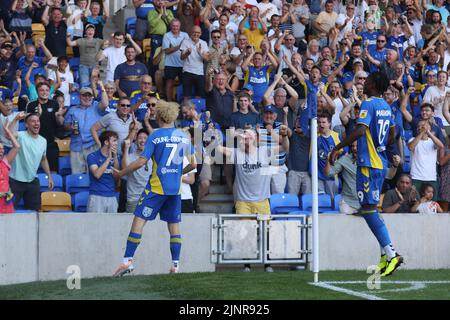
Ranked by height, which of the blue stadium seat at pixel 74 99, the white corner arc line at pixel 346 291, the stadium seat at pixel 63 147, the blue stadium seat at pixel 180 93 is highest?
the blue stadium seat at pixel 180 93

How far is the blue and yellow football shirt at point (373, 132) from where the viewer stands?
36.6 ft

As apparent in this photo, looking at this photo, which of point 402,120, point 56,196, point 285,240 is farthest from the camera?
point 402,120

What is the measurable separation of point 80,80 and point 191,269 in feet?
21.6

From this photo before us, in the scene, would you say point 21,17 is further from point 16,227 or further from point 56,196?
point 16,227

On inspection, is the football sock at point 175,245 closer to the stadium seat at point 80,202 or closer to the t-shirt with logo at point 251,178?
the t-shirt with logo at point 251,178

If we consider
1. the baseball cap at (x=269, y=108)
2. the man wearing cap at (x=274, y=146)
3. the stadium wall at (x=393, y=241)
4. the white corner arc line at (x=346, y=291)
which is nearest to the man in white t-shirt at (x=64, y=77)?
the baseball cap at (x=269, y=108)

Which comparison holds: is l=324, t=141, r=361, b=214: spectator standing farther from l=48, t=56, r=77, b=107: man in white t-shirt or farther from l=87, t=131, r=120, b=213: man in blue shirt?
l=48, t=56, r=77, b=107: man in white t-shirt

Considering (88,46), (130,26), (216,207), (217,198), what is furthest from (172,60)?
(216,207)

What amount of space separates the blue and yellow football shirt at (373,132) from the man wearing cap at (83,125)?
5950mm

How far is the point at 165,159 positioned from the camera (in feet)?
37.4

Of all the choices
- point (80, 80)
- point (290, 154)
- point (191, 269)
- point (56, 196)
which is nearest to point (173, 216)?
point (191, 269)

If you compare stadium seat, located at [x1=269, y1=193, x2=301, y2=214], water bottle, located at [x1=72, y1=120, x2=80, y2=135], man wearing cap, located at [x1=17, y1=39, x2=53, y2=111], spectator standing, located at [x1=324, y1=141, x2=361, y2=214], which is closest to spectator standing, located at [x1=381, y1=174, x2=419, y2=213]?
spectator standing, located at [x1=324, y1=141, x2=361, y2=214]

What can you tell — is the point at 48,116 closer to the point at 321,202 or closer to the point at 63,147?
the point at 63,147
